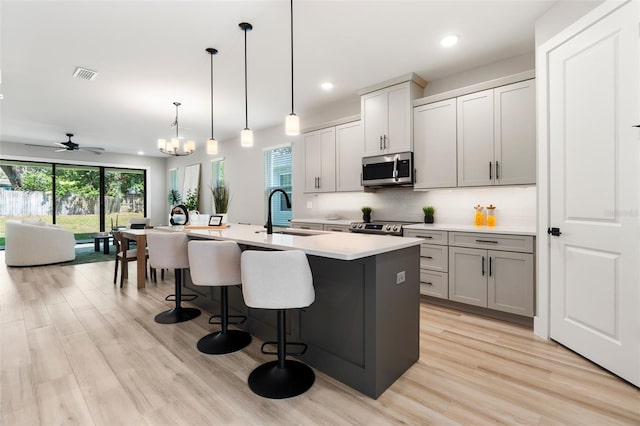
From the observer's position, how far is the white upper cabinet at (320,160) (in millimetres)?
4727

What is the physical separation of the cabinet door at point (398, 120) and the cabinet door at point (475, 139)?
604 millimetres

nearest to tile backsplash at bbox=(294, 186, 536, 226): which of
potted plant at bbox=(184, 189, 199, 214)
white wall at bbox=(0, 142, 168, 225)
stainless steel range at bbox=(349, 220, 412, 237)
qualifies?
stainless steel range at bbox=(349, 220, 412, 237)

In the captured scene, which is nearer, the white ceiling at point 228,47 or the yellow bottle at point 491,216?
the white ceiling at point 228,47

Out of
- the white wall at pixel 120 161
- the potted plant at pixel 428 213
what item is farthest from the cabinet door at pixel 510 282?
the white wall at pixel 120 161

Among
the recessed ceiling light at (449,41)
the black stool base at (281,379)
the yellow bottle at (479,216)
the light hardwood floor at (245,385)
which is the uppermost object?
the recessed ceiling light at (449,41)

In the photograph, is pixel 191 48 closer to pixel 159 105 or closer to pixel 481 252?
pixel 159 105

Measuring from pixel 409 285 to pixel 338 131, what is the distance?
308 centimetres

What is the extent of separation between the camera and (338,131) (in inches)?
182

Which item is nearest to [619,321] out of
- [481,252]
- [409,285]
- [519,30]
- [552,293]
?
[552,293]

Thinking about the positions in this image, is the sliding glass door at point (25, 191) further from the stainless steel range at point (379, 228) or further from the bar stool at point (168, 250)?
the stainless steel range at point (379, 228)

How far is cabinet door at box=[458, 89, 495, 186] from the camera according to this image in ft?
10.6

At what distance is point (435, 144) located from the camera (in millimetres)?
3627

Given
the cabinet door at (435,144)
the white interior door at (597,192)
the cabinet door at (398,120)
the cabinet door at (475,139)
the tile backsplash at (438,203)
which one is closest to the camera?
the white interior door at (597,192)

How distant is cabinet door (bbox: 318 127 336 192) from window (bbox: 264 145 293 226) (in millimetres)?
1155
